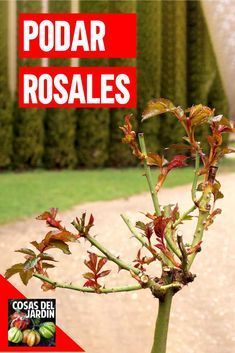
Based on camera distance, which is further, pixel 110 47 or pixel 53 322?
pixel 110 47

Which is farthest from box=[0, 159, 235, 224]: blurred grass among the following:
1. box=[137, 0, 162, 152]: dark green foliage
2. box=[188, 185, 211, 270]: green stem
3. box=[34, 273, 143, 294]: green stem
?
box=[188, 185, 211, 270]: green stem

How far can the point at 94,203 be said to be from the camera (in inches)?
238

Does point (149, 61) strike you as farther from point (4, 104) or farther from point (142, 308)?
point (142, 308)

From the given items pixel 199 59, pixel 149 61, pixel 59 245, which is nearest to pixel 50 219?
pixel 59 245

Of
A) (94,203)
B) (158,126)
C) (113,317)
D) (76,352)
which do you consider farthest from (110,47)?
(158,126)

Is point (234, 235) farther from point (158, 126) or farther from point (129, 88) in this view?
point (158, 126)

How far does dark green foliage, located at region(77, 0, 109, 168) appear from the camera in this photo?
8141 millimetres

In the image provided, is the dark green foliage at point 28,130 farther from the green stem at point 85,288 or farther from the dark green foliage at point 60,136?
the green stem at point 85,288

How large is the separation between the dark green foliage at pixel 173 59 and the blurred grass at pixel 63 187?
2.21 ft

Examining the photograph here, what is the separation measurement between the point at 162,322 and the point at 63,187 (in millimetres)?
5734

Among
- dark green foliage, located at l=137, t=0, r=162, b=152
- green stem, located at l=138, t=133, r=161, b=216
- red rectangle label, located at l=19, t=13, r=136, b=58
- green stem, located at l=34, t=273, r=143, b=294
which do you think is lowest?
green stem, located at l=34, t=273, r=143, b=294

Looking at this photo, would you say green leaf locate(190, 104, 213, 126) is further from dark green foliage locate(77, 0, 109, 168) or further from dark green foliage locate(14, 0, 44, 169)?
dark green foliage locate(77, 0, 109, 168)

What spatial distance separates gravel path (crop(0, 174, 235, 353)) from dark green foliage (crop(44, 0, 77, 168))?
3.68m

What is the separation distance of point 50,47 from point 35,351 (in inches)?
41.0
